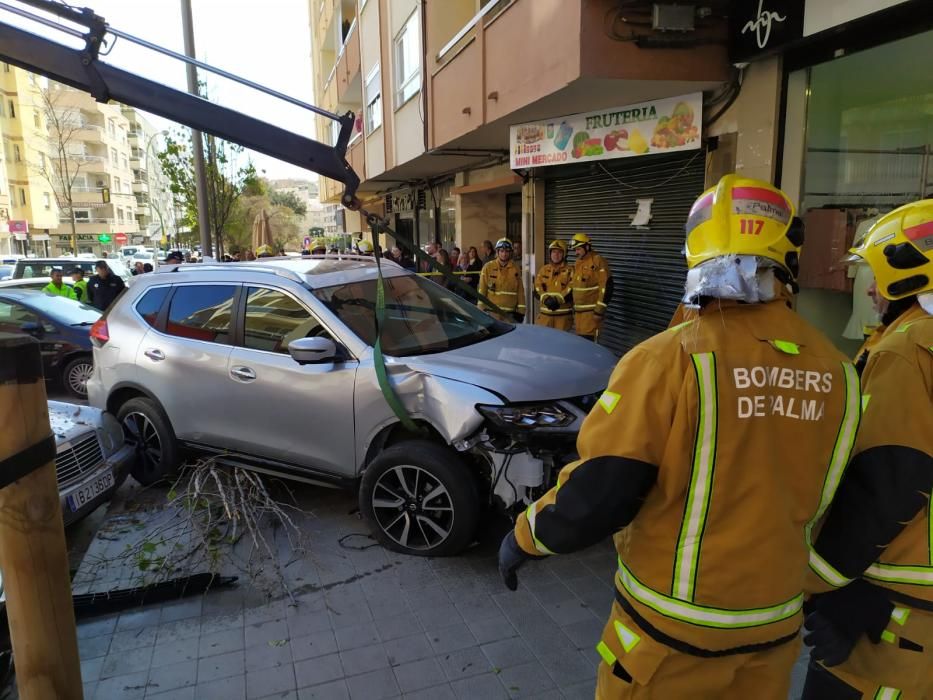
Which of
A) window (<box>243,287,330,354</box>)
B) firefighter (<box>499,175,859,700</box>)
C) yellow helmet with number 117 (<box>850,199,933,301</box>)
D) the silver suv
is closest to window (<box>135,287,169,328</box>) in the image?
the silver suv

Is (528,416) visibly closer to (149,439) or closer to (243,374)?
(243,374)

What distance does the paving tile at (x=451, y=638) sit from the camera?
10.2ft

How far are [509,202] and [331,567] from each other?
11226 millimetres

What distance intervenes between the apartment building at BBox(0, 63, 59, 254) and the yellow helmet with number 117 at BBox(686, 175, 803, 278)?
2038 inches

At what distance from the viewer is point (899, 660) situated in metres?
1.73

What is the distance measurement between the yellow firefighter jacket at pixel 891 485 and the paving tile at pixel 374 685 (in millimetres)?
1939

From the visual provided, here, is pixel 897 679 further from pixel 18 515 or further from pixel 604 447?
pixel 18 515

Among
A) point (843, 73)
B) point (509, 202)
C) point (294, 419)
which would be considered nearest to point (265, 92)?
point (294, 419)

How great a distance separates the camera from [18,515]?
161 centimetres

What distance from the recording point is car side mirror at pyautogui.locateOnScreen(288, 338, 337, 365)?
3.97 meters

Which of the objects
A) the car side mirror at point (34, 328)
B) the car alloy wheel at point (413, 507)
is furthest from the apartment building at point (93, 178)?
the car alloy wheel at point (413, 507)

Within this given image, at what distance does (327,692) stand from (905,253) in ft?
9.14

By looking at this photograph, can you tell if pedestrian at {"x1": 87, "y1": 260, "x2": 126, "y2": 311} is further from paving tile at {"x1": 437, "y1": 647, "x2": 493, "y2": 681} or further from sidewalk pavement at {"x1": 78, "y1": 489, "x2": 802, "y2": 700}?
paving tile at {"x1": 437, "y1": 647, "x2": 493, "y2": 681}

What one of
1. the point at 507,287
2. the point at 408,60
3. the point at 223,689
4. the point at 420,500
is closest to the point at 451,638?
the point at 420,500
